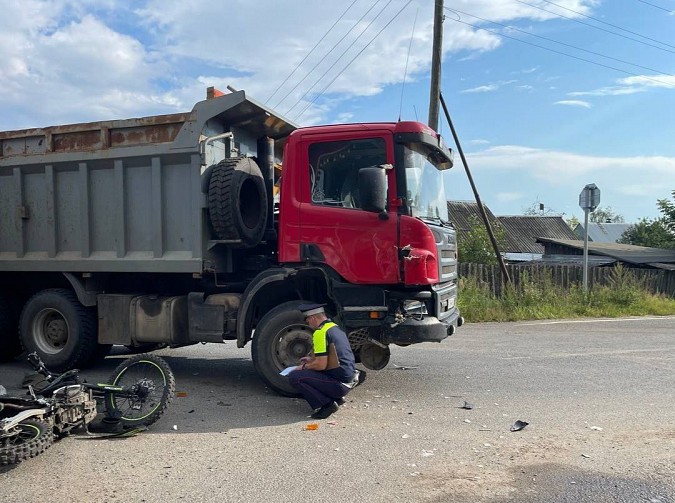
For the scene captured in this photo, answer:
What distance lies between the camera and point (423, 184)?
6.46 meters

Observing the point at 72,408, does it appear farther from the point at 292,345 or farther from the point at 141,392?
the point at 292,345

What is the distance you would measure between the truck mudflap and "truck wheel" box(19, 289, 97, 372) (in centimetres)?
384

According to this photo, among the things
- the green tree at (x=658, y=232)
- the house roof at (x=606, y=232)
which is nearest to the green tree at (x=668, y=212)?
the green tree at (x=658, y=232)

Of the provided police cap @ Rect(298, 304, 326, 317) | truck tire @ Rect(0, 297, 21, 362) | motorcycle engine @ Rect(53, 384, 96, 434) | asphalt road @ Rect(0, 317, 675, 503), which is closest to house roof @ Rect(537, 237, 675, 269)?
asphalt road @ Rect(0, 317, 675, 503)

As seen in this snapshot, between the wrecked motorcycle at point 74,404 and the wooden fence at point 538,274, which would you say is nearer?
the wrecked motorcycle at point 74,404

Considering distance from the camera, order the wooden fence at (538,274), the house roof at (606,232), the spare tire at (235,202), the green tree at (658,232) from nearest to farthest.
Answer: the spare tire at (235,202) < the wooden fence at (538,274) < the green tree at (658,232) < the house roof at (606,232)

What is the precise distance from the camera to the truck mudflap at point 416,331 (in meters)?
5.89

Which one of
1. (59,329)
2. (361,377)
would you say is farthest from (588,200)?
(59,329)

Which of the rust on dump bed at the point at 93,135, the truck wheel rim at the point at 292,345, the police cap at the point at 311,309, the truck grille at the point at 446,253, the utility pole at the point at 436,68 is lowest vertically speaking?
the truck wheel rim at the point at 292,345

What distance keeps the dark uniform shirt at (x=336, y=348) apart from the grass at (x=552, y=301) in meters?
8.04

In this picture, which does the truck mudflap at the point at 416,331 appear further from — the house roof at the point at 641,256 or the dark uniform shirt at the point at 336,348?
the house roof at the point at 641,256

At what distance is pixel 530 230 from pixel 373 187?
42.0 metres

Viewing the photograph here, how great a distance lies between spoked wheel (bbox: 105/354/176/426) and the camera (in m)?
5.27

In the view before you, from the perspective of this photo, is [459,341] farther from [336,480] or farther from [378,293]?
[336,480]
